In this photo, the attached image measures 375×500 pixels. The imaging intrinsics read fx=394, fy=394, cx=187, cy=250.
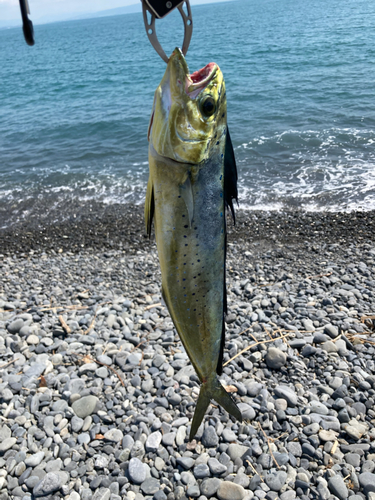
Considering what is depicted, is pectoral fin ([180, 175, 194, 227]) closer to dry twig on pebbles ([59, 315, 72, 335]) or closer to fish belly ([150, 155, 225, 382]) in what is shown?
fish belly ([150, 155, 225, 382])

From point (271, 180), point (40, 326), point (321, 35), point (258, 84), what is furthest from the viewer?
point (321, 35)

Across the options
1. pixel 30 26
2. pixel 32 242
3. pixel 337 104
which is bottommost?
pixel 32 242

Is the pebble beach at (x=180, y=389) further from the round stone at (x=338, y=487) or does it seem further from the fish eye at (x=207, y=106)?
the fish eye at (x=207, y=106)

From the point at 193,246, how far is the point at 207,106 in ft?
2.14

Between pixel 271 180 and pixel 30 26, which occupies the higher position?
pixel 30 26

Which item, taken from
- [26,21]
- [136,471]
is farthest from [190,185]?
[136,471]

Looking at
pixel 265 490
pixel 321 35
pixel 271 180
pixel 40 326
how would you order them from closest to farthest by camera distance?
1. pixel 265 490
2. pixel 40 326
3. pixel 271 180
4. pixel 321 35

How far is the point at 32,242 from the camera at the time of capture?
11531 mm

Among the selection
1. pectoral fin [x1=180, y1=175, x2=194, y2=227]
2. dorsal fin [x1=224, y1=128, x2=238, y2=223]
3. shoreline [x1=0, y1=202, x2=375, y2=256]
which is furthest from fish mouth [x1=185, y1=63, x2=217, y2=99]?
shoreline [x1=0, y1=202, x2=375, y2=256]

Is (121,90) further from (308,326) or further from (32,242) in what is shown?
(308,326)

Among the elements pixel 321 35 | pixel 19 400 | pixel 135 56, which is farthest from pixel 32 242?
pixel 321 35

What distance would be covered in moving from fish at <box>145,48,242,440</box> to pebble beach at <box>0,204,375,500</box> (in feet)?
9.83

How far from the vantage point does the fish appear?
1.78 metres

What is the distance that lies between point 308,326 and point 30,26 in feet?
18.8
